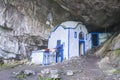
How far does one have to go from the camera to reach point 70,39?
74.4ft

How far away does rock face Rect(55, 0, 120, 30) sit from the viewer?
2021 centimetres

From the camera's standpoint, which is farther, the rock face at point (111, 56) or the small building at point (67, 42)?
the small building at point (67, 42)

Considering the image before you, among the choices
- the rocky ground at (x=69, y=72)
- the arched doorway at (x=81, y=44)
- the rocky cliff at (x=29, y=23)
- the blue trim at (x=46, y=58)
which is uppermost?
the rocky cliff at (x=29, y=23)

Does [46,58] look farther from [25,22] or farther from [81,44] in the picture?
[25,22]

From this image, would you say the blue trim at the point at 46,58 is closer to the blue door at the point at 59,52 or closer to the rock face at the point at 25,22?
the blue door at the point at 59,52

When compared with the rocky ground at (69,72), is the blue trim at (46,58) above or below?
above

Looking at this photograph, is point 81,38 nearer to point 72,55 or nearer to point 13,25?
point 72,55

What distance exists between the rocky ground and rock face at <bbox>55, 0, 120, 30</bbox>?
3.44 m

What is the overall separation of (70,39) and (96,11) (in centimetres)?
328

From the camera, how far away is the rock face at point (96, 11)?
2021cm

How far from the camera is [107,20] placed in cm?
2286

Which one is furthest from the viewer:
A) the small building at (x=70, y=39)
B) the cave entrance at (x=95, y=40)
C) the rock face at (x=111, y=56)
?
the cave entrance at (x=95, y=40)

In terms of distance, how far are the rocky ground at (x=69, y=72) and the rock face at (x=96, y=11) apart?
3436 millimetres

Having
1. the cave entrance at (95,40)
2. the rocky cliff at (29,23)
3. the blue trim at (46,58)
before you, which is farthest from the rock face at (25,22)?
the cave entrance at (95,40)
